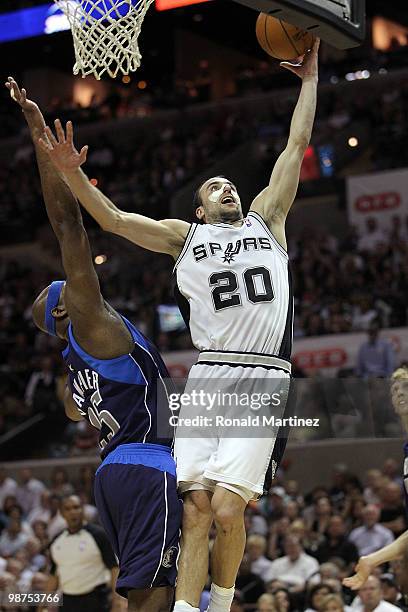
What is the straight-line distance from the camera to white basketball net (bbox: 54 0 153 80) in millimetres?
6043

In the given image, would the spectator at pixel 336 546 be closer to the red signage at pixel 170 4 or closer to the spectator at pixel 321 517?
the spectator at pixel 321 517

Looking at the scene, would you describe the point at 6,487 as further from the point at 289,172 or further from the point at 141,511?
the point at 289,172

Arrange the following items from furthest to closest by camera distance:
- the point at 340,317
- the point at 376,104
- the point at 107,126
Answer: the point at 107,126 → the point at 376,104 → the point at 340,317

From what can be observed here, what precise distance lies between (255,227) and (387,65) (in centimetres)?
1900

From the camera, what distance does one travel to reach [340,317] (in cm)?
1700

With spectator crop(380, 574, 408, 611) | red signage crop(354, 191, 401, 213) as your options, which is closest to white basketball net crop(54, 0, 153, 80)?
spectator crop(380, 574, 408, 611)

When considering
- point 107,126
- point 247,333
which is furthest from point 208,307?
point 107,126

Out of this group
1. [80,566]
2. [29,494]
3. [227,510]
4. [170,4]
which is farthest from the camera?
[170,4]

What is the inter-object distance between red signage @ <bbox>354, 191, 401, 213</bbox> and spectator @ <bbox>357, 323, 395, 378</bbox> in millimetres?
4974

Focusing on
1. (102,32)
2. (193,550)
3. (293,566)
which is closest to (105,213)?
(102,32)

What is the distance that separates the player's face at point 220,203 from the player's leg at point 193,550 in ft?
5.27

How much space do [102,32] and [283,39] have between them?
1064mm

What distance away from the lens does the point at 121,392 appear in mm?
5719

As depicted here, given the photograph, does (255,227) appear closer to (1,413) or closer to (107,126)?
(1,413)
